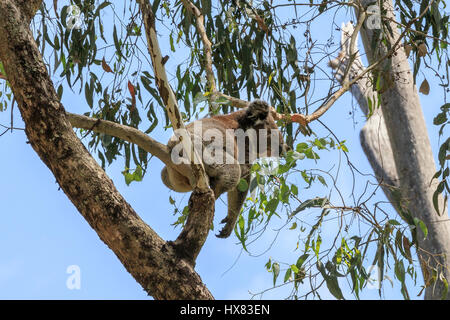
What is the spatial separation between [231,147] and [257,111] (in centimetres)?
32

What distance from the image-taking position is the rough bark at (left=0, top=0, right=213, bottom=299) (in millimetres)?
2090

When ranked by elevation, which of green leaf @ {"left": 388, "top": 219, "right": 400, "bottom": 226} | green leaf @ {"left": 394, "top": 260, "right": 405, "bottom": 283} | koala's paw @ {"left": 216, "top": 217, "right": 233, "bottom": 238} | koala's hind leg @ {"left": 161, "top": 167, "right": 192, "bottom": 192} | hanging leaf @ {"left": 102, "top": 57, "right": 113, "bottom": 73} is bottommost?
green leaf @ {"left": 394, "top": 260, "right": 405, "bottom": 283}

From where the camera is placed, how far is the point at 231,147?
3291mm

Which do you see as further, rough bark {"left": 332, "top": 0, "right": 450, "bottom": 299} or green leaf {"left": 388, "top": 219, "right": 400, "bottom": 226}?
rough bark {"left": 332, "top": 0, "right": 450, "bottom": 299}

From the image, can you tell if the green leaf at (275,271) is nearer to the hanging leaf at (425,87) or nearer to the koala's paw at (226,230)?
the koala's paw at (226,230)

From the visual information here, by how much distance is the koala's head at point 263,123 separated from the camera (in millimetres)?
3459

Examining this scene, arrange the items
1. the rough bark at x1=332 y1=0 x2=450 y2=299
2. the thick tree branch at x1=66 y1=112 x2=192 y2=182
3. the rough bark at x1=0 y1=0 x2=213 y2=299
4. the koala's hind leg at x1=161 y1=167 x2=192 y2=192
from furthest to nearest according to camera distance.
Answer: the rough bark at x1=332 y1=0 x2=450 y2=299
the koala's hind leg at x1=161 y1=167 x2=192 y2=192
the thick tree branch at x1=66 y1=112 x2=192 y2=182
the rough bark at x1=0 y1=0 x2=213 y2=299

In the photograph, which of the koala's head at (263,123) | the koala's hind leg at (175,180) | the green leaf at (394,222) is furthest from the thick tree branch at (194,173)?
the koala's head at (263,123)

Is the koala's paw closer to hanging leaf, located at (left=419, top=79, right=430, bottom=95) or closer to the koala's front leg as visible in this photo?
the koala's front leg

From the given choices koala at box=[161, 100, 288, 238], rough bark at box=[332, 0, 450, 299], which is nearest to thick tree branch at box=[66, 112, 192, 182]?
koala at box=[161, 100, 288, 238]
